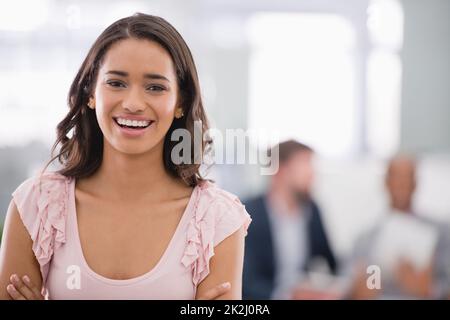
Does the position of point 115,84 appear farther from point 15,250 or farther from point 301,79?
point 301,79

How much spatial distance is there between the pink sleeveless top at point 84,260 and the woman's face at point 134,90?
0.55 ft

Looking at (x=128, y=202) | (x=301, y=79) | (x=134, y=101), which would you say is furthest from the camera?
(x=301, y=79)

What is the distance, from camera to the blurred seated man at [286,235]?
1.50m

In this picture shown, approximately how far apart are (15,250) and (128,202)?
23 cm

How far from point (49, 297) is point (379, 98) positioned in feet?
2.84

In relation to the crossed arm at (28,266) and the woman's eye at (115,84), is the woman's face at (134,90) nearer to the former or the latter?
the woman's eye at (115,84)

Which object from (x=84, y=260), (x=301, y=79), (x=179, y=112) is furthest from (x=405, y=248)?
(x=84, y=260)

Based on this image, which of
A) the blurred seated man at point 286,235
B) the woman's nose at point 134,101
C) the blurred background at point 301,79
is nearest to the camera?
the woman's nose at point 134,101

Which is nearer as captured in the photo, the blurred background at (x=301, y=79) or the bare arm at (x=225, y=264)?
the bare arm at (x=225, y=264)

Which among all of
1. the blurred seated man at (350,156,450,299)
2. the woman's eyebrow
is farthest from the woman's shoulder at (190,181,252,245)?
the blurred seated man at (350,156,450,299)

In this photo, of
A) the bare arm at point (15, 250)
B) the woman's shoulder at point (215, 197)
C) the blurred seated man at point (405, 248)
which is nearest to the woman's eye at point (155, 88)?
the woman's shoulder at point (215, 197)

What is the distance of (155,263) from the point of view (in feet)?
3.89

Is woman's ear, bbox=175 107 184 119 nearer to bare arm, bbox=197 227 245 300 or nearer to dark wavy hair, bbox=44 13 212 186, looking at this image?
dark wavy hair, bbox=44 13 212 186

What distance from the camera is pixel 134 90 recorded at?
1.16m
